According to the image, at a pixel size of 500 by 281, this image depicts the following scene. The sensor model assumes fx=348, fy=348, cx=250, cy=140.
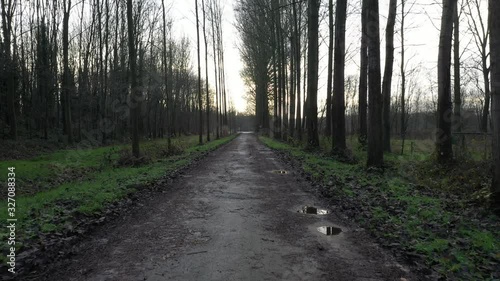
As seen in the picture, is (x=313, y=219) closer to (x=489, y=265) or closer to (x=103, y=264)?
(x=489, y=265)

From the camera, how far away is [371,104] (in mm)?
11469

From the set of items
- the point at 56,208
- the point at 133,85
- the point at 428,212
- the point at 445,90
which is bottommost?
the point at 428,212

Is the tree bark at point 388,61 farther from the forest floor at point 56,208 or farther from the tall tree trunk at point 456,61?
the forest floor at point 56,208

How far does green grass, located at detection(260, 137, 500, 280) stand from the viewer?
450 centimetres

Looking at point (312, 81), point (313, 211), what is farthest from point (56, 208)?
point (312, 81)

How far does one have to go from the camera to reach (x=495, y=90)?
6.32 metres

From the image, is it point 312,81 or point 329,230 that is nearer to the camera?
point 329,230

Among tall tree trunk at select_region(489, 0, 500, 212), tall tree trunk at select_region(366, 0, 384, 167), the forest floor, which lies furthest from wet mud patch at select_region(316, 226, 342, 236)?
tall tree trunk at select_region(366, 0, 384, 167)

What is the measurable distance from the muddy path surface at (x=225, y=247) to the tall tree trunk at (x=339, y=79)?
27.8 feet

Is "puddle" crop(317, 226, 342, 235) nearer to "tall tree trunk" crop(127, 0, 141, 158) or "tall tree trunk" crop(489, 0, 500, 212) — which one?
"tall tree trunk" crop(489, 0, 500, 212)

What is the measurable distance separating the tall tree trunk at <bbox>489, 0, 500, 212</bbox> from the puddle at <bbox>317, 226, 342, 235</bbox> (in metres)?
2.99

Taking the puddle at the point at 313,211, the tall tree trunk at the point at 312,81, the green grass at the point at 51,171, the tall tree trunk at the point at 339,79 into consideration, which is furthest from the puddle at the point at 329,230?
the tall tree trunk at the point at 312,81

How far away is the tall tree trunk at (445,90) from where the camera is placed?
11133mm

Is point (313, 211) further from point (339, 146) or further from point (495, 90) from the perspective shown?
point (339, 146)
